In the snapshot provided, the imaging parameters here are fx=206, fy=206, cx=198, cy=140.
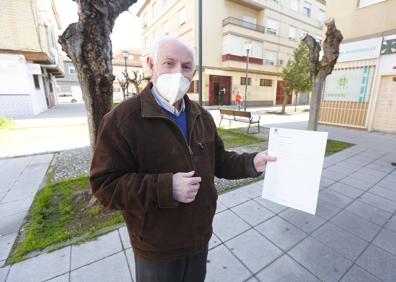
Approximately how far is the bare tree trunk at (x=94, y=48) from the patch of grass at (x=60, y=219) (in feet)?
3.72

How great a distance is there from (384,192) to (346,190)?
2.03 ft

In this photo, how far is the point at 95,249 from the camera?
225cm

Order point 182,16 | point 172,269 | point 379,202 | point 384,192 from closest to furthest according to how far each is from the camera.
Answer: point 172,269
point 379,202
point 384,192
point 182,16

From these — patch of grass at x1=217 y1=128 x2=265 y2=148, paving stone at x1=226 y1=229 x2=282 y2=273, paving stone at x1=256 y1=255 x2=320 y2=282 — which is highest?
patch of grass at x1=217 y1=128 x2=265 y2=148

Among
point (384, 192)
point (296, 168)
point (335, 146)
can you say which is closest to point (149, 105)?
point (296, 168)

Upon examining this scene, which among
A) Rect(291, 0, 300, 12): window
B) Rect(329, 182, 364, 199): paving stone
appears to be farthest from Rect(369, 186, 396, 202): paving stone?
Rect(291, 0, 300, 12): window

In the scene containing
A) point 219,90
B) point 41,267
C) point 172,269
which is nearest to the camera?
point 172,269

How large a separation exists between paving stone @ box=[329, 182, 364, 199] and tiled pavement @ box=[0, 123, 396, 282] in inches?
0.7

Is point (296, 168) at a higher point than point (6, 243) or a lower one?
higher

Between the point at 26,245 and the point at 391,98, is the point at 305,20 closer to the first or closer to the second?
the point at 391,98

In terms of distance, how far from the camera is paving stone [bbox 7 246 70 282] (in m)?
1.92

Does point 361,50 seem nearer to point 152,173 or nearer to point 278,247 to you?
point 278,247

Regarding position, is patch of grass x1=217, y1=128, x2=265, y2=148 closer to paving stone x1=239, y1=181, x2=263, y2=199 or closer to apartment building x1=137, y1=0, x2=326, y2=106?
paving stone x1=239, y1=181, x2=263, y2=199

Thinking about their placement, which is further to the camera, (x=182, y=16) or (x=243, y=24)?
(x=243, y=24)
